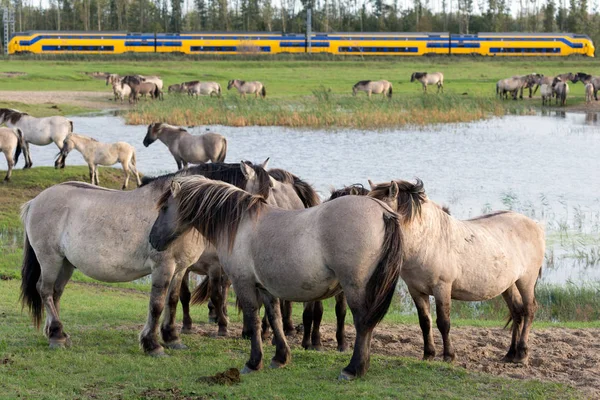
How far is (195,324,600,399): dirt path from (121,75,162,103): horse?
1273 inches

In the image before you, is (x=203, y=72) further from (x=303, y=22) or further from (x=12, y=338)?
(x=303, y=22)

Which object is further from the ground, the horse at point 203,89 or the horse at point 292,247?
the horse at point 203,89

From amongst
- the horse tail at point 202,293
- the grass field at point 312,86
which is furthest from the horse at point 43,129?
the horse tail at point 202,293

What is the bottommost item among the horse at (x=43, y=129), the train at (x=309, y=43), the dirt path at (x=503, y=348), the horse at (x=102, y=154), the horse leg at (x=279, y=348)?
the dirt path at (x=503, y=348)

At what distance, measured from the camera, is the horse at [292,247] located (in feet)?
20.5

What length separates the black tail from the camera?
25.8ft

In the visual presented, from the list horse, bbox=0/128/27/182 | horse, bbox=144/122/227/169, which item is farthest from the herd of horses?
horse, bbox=144/122/227/169

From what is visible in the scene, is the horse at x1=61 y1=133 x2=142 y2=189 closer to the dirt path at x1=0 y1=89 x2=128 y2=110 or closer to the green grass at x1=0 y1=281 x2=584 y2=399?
the green grass at x1=0 y1=281 x2=584 y2=399

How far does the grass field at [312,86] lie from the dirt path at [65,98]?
1.84 m

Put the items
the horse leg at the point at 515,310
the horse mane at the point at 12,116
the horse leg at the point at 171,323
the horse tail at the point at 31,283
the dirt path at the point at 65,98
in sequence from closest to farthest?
the horse leg at the point at 171,323 < the horse leg at the point at 515,310 < the horse tail at the point at 31,283 < the horse mane at the point at 12,116 < the dirt path at the point at 65,98

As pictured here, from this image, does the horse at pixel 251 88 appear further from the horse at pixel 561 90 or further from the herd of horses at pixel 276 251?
the herd of horses at pixel 276 251

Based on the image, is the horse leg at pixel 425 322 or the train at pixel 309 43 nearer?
the horse leg at pixel 425 322

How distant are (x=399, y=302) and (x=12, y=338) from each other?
18.4 ft

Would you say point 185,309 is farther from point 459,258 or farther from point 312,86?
point 312,86
